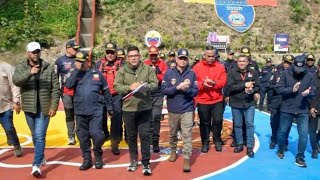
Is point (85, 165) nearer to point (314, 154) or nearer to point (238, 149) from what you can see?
point (238, 149)

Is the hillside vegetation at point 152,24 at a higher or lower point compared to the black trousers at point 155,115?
higher

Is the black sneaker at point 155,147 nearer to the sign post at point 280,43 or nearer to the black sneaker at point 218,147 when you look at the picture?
the black sneaker at point 218,147

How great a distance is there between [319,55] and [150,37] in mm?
14812

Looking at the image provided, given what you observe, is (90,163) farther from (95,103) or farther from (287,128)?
(287,128)

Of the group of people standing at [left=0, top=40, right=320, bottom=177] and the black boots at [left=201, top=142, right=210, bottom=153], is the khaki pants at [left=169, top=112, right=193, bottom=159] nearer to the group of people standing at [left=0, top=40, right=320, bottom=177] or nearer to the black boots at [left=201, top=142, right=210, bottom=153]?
the group of people standing at [left=0, top=40, right=320, bottom=177]

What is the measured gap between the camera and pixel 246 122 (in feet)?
25.5

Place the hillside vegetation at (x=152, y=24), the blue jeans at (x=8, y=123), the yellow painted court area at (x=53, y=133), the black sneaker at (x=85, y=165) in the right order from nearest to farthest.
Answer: the black sneaker at (x=85, y=165)
the blue jeans at (x=8, y=123)
the yellow painted court area at (x=53, y=133)
the hillside vegetation at (x=152, y=24)

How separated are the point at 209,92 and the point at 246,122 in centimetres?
92

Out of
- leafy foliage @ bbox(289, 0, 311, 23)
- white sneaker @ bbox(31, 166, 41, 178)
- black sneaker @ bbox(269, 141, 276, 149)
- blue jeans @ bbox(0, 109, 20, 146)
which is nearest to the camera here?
white sneaker @ bbox(31, 166, 41, 178)

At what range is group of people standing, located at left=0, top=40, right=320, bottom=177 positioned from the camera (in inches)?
252

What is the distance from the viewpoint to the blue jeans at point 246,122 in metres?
7.71

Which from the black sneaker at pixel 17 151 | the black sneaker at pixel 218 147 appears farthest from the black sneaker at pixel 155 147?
the black sneaker at pixel 17 151

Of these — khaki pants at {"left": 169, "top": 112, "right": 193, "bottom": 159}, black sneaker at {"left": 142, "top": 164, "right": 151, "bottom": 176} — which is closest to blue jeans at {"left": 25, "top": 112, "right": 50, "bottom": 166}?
black sneaker at {"left": 142, "top": 164, "right": 151, "bottom": 176}

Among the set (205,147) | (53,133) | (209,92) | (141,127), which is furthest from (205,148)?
(53,133)
